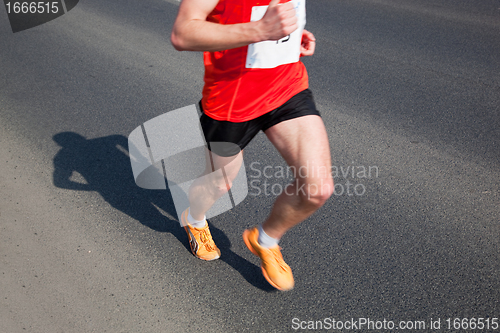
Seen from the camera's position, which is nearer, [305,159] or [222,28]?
[222,28]

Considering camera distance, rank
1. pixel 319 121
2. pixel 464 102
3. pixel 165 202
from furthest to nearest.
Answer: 1. pixel 464 102
2. pixel 165 202
3. pixel 319 121

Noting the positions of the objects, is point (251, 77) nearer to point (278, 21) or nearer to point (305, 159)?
point (278, 21)

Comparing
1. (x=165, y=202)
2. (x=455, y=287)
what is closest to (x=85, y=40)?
(x=165, y=202)

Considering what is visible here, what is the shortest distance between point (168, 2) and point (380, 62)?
448 cm

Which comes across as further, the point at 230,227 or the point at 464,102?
the point at 464,102

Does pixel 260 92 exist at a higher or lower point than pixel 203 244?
→ higher

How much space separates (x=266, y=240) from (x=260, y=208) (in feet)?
2.50

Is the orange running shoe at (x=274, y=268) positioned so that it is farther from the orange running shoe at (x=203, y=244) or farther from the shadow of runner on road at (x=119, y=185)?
the orange running shoe at (x=203, y=244)

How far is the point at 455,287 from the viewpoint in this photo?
7.53ft

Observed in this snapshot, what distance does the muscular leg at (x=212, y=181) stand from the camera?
209 cm

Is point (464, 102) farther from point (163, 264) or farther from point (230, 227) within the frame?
point (163, 264)

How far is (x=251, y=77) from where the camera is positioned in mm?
1815

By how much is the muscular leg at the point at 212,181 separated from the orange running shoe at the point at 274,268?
1.11 ft

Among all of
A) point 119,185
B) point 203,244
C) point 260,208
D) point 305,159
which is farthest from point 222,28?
point 119,185
